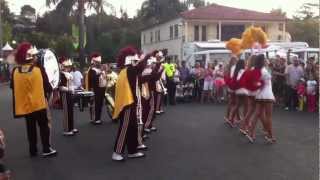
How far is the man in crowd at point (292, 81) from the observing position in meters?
17.3

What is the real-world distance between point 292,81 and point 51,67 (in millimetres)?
9354

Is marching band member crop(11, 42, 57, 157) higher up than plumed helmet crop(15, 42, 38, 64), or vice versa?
plumed helmet crop(15, 42, 38, 64)

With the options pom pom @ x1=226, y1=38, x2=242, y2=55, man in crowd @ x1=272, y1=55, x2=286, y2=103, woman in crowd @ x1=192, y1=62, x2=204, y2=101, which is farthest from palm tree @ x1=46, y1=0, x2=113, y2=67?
pom pom @ x1=226, y1=38, x2=242, y2=55

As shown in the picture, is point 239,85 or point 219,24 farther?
point 219,24

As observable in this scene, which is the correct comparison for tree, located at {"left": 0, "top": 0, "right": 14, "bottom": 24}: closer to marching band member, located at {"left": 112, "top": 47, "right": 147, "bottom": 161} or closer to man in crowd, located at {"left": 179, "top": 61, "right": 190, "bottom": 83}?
man in crowd, located at {"left": 179, "top": 61, "right": 190, "bottom": 83}

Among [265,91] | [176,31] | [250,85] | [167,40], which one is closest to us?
[265,91]

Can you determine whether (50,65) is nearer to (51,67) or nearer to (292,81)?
(51,67)

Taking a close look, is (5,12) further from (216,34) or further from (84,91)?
(84,91)

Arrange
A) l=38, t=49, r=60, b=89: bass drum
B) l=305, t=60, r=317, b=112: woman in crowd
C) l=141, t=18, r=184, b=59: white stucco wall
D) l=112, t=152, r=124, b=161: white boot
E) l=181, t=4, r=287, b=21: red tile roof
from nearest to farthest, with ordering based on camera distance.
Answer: l=112, t=152, r=124, b=161: white boot
l=38, t=49, r=60, b=89: bass drum
l=305, t=60, r=317, b=112: woman in crowd
l=181, t=4, r=287, b=21: red tile roof
l=141, t=18, r=184, b=59: white stucco wall

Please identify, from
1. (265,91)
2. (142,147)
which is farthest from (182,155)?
(265,91)

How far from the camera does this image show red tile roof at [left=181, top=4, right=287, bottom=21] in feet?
154

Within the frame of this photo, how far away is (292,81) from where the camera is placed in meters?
17.4

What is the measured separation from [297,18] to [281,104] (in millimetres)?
51017

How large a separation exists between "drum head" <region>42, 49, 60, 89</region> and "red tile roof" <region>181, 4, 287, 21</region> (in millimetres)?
36303
